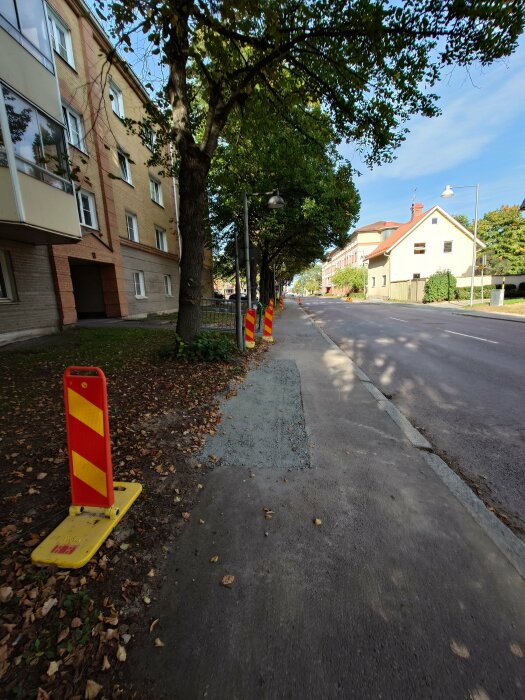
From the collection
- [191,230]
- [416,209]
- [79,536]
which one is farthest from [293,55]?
[416,209]

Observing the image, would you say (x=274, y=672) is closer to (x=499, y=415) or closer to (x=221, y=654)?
(x=221, y=654)

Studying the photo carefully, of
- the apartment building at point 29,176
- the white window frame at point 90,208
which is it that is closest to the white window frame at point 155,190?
the white window frame at point 90,208

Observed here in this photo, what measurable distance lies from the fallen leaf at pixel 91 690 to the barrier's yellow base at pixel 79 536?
2.36ft

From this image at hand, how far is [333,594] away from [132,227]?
18.8 m

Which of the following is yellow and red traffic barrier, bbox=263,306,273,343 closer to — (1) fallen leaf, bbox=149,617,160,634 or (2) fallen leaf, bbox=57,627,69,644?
(1) fallen leaf, bbox=149,617,160,634

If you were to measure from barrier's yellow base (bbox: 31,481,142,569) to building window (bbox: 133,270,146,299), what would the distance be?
1590cm

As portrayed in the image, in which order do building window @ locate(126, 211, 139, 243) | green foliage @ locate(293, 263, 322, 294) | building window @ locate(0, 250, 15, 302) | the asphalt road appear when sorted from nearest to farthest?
the asphalt road < building window @ locate(0, 250, 15, 302) < building window @ locate(126, 211, 139, 243) < green foliage @ locate(293, 263, 322, 294)

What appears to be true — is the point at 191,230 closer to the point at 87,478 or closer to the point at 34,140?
the point at 87,478

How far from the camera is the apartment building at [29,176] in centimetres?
775

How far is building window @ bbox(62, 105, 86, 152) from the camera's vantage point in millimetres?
12175

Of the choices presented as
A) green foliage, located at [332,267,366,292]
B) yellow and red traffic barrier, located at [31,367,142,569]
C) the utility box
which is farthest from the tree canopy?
green foliage, located at [332,267,366,292]

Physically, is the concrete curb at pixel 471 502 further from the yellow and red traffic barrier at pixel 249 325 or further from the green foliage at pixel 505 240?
the green foliage at pixel 505 240

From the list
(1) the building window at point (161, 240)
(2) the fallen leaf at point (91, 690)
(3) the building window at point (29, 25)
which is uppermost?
(3) the building window at point (29, 25)

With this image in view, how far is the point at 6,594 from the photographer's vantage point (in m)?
1.91
